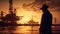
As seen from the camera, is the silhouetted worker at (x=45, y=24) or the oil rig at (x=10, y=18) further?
the oil rig at (x=10, y=18)

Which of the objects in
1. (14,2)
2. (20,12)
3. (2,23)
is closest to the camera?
(2,23)

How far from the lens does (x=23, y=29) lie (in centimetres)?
1042

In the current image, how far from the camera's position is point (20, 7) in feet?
49.6

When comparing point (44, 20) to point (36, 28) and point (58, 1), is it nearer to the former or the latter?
point (36, 28)

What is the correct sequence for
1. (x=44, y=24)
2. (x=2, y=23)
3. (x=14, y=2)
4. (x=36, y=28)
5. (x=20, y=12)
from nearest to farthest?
(x=44, y=24) → (x=36, y=28) → (x=2, y=23) → (x=20, y=12) → (x=14, y=2)

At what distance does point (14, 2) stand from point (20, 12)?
1.27 m

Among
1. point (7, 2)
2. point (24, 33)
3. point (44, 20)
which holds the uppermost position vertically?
point (7, 2)

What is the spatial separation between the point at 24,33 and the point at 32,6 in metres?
5.82

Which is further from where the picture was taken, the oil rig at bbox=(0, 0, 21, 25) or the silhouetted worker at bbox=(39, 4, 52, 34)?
the oil rig at bbox=(0, 0, 21, 25)

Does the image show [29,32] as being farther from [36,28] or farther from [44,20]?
[44,20]

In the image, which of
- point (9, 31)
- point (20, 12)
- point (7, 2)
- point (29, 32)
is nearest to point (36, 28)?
point (29, 32)

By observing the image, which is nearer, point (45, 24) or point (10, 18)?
point (45, 24)

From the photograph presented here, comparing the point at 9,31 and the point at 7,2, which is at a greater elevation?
the point at 7,2

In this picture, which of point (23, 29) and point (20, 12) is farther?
point (20, 12)
